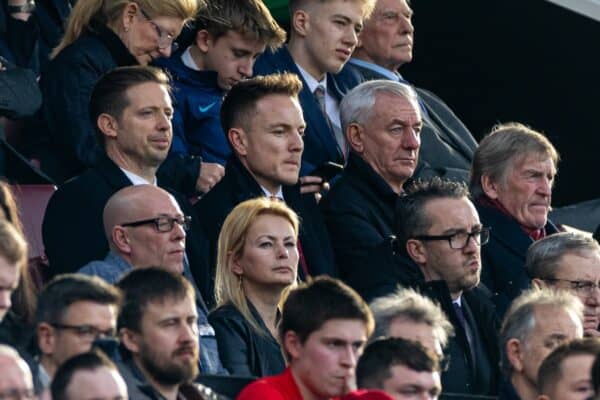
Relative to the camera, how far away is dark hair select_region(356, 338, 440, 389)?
8.32m

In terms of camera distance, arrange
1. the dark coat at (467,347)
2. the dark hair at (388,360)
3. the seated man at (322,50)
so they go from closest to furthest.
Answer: the dark hair at (388,360), the dark coat at (467,347), the seated man at (322,50)

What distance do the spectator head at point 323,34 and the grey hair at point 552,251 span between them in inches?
73.1

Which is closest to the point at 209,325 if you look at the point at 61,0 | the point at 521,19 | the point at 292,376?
the point at 292,376

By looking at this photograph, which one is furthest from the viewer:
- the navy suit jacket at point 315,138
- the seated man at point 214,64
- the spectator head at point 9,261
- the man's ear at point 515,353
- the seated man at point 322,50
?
the seated man at point 322,50

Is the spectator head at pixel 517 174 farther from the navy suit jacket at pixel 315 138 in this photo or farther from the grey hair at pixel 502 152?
the navy suit jacket at pixel 315 138

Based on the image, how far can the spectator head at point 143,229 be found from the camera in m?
9.53

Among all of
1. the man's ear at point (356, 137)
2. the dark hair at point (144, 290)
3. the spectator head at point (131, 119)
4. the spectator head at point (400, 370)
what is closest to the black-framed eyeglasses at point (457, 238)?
the man's ear at point (356, 137)

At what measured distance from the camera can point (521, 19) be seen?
Result: 15.4m

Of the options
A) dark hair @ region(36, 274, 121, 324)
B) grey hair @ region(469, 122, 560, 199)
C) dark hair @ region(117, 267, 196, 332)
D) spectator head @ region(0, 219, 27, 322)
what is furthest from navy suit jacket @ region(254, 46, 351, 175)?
dark hair @ region(36, 274, 121, 324)

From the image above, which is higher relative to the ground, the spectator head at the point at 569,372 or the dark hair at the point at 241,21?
the dark hair at the point at 241,21

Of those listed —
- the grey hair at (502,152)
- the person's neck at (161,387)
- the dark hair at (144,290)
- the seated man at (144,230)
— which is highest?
the grey hair at (502,152)

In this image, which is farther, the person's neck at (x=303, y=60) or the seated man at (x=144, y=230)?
the person's neck at (x=303, y=60)

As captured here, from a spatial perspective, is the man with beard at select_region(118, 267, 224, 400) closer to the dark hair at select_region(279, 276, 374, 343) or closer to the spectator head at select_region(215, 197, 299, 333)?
the dark hair at select_region(279, 276, 374, 343)

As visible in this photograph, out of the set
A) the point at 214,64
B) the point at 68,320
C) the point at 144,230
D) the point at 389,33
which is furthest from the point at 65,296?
the point at 389,33
